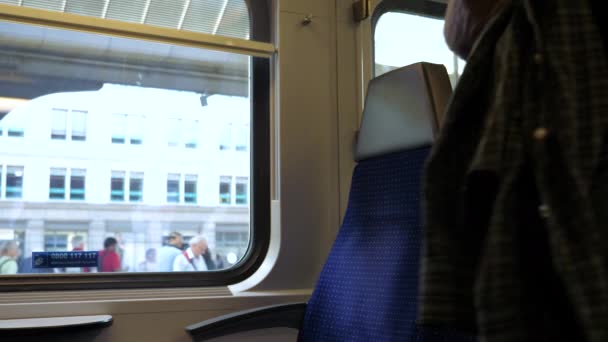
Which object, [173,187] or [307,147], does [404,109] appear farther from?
[173,187]

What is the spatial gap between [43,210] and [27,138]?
0.77ft

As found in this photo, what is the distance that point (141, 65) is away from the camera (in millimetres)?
2125

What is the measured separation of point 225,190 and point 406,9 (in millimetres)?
1030

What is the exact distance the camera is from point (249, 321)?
1.80 metres

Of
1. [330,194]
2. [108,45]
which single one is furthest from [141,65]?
[330,194]

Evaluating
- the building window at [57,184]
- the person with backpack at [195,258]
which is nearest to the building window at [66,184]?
the building window at [57,184]

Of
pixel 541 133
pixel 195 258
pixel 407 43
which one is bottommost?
pixel 195 258

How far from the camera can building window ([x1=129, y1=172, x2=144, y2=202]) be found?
2.07m

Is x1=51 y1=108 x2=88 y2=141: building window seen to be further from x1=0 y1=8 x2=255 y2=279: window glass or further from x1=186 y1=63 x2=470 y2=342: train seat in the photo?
x1=186 y1=63 x2=470 y2=342: train seat

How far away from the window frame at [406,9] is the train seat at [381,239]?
0.74 meters

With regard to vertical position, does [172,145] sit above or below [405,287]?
above

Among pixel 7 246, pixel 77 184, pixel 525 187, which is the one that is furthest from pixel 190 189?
pixel 525 187

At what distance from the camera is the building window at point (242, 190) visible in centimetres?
222

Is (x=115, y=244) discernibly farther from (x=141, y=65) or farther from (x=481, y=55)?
(x=481, y=55)
